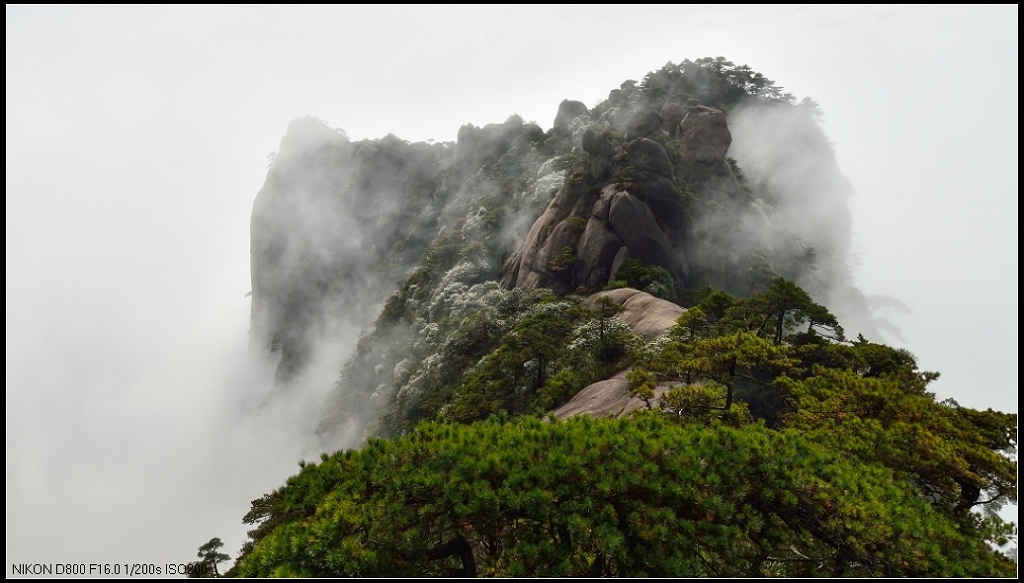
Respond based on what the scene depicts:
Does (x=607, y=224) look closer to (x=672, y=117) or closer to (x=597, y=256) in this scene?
(x=597, y=256)

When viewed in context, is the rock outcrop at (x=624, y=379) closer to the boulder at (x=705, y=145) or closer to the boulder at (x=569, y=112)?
the boulder at (x=705, y=145)

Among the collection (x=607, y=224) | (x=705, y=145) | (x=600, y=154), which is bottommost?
(x=607, y=224)

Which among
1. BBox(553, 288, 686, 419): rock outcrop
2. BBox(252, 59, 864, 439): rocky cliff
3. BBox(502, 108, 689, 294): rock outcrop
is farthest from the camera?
BBox(502, 108, 689, 294): rock outcrop

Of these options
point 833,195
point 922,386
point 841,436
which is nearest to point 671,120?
point 833,195

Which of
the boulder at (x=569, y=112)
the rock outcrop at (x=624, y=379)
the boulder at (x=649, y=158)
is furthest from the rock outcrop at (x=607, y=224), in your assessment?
the boulder at (x=569, y=112)

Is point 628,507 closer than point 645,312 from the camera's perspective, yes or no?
Yes

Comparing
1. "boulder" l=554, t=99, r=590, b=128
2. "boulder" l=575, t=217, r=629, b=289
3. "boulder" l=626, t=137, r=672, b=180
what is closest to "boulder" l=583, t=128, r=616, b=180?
"boulder" l=626, t=137, r=672, b=180

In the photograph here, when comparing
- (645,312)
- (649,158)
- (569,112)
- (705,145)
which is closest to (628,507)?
(645,312)

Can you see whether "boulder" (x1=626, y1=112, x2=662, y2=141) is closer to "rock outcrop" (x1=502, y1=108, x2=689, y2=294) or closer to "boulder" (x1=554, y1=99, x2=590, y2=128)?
"rock outcrop" (x1=502, y1=108, x2=689, y2=294)

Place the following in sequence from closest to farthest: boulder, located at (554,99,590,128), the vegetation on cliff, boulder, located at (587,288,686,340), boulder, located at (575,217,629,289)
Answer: the vegetation on cliff < boulder, located at (587,288,686,340) < boulder, located at (575,217,629,289) < boulder, located at (554,99,590,128)

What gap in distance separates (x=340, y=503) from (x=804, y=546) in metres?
6.79

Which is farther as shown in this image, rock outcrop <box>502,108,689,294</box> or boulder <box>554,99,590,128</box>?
boulder <box>554,99,590,128</box>

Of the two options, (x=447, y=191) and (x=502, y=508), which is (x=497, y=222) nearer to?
(x=447, y=191)

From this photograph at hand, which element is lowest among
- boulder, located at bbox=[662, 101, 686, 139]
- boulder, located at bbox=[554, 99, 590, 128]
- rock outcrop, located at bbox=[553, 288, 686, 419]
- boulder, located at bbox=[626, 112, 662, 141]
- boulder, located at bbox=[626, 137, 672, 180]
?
rock outcrop, located at bbox=[553, 288, 686, 419]
